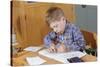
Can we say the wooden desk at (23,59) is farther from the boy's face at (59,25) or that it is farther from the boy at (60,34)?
the boy's face at (59,25)

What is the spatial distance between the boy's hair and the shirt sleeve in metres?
0.18

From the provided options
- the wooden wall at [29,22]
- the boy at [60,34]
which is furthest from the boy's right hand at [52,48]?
the wooden wall at [29,22]

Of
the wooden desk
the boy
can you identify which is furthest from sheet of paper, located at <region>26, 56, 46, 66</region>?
the boy

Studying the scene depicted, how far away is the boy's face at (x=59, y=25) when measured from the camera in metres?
1.72

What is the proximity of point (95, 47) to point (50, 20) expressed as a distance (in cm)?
55

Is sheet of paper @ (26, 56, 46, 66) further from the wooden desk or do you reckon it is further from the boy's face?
the boy's face

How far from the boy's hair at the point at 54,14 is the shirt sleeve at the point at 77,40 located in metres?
0.18

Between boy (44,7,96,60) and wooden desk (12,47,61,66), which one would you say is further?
boy (44,7,96,60)

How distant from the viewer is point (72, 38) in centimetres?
178

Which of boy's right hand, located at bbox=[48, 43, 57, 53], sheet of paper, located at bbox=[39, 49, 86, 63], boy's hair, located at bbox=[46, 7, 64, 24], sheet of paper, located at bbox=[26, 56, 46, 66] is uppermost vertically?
boy's hair, located at bbox=[46, 7, 64, 24]

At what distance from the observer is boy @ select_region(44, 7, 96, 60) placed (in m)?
1.72
